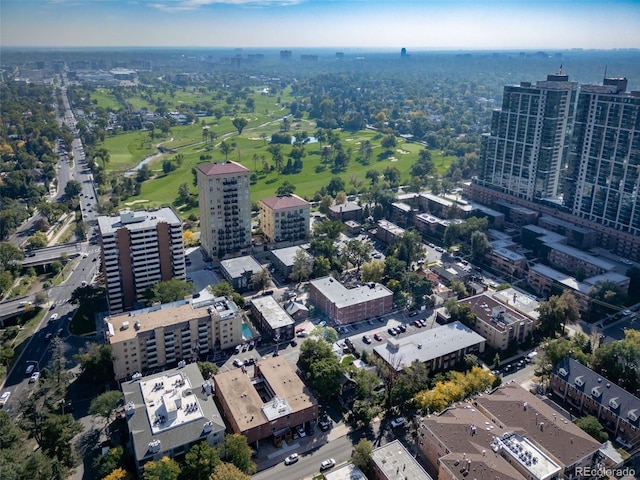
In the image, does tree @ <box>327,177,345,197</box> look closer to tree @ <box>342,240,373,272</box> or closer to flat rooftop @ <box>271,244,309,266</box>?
flat rooftop @ <box>271,244,309,266</box>

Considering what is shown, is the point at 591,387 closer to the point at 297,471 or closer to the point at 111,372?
the point at 297,471

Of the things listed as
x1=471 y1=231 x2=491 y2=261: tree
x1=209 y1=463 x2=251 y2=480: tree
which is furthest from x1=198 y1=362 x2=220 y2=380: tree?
x1=471 y1=231 x2=491 y2=261: tree

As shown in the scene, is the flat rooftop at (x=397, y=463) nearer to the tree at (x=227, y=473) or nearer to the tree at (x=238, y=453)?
the tree at (x=238, y=453)

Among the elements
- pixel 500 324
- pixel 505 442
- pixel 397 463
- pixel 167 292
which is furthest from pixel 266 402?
pixel 500 324

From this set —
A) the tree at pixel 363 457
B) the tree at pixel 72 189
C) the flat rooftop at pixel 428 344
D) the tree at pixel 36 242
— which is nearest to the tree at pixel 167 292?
the flat rooftop at pixel 428 344

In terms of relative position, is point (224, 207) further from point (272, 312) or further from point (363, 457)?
point (363, 457)
